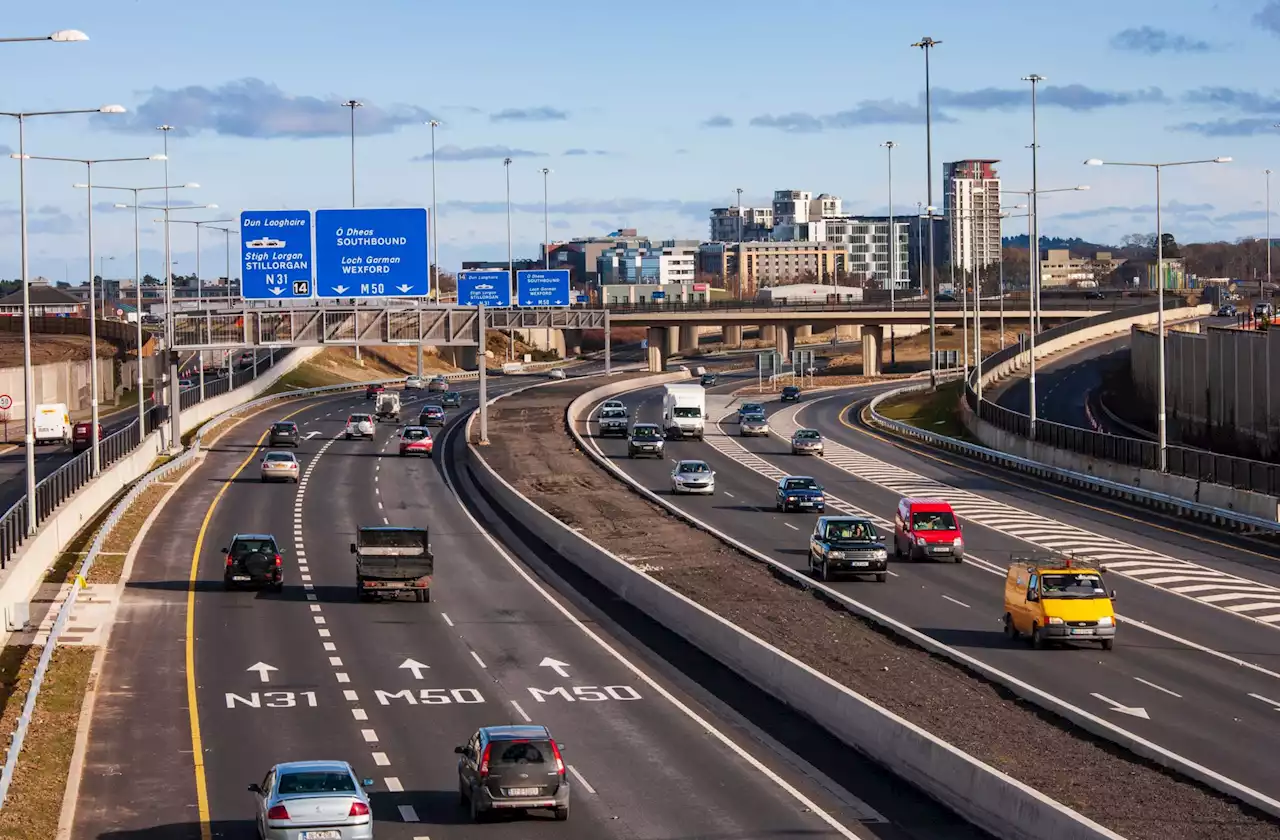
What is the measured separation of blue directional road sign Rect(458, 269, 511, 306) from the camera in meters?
96.6

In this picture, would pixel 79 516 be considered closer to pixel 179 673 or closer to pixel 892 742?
pixel 179 673

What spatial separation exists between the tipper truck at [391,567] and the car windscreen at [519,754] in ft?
71.2

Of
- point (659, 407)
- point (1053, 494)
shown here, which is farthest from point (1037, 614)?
point (659, 407)

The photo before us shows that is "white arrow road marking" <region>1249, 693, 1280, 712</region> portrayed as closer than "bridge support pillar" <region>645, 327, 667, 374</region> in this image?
Yes

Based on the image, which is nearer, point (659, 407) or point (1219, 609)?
point (1219, 609)

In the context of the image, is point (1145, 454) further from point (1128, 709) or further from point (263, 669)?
point (263, 669)

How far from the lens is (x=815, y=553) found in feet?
161

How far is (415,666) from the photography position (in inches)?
1475

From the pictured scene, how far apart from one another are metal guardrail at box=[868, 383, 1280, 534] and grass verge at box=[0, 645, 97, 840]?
118 feet

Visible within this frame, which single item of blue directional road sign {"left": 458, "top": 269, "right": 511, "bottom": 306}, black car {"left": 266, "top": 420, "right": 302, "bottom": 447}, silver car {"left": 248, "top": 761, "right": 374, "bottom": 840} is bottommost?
silver car {"left": 248, "top": 761, "right": 374, "bottom": 840}

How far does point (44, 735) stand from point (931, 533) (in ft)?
94.4

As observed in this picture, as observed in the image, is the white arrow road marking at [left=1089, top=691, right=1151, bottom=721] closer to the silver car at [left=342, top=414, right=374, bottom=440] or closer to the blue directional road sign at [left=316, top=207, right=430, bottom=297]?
the blue directional road sign at [left=316, top=207, right=430, bottom=297]

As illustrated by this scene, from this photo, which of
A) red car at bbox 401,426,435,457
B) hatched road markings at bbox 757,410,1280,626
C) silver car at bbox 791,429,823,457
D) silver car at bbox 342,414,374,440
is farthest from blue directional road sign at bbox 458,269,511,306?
hatched road markings at bbox 757,410,1280,626

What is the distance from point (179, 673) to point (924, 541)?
23.6 m
